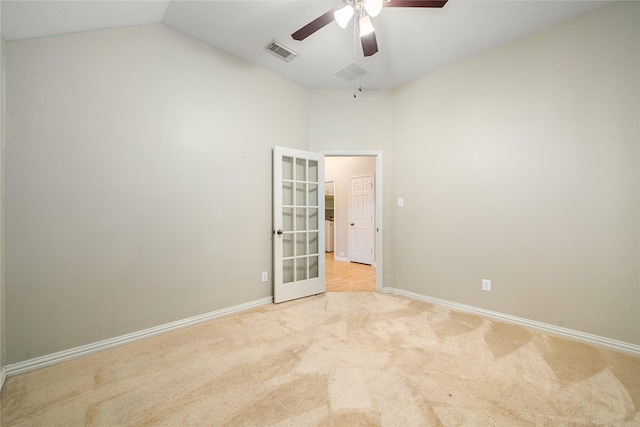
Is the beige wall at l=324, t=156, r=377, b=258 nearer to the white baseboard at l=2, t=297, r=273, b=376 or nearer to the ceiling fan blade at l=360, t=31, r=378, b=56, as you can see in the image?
the white baseboard at l=2, t=297, r=273, b=376

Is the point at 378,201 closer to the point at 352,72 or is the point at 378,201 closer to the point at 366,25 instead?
the point at 352,72

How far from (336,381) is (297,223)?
218cm

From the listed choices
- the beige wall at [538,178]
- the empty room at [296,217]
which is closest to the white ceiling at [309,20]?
the empty room at [296,217]

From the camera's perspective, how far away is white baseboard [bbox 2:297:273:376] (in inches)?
72.5

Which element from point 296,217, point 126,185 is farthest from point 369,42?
point 126,185

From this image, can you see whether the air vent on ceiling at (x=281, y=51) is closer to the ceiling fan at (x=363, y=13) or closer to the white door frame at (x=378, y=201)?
the ceiling fan at (x=363, y=13)

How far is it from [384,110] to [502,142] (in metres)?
1.57

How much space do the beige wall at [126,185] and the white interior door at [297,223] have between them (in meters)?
0.20

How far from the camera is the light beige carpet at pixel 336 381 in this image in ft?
4.74

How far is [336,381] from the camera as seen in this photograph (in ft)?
5.68

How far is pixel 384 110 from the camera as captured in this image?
3.77 metres

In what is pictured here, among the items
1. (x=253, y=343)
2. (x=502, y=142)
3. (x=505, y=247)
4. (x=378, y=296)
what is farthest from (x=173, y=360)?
(x=502, y=142)

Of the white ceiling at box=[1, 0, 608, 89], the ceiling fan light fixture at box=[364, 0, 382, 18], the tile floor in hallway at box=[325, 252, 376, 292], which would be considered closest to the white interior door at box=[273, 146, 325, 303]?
the tile floor in hallway at box=[325, 252, 376, 292]

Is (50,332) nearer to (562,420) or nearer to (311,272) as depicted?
(311,272)
